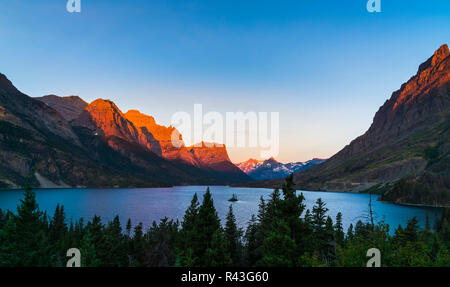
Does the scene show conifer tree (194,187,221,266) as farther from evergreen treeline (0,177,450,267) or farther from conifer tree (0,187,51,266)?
conifer tree (0,187,51,266)

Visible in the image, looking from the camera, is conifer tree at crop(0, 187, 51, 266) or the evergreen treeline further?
conifer tree at crop(0, 187, 51, 266)

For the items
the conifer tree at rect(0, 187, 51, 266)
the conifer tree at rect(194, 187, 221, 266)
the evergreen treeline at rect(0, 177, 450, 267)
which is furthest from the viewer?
the conifer tree at rect(0, 187, 51, 266)

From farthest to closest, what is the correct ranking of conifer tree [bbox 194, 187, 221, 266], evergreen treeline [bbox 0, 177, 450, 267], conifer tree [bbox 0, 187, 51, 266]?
conifer tree [bbox 0, 187, 51, 266] → conifer tree [bbox 194, 187, 221, 266] → evergreen treeline [bbox 0, 177, 450, 267]

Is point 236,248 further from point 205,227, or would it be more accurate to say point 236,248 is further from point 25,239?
point 25,239

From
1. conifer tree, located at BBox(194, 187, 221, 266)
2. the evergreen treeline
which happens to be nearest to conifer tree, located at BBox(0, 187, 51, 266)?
the evergreen treeline

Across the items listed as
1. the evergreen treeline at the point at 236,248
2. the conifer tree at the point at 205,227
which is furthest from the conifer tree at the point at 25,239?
the conifer tree at the point at 205,227

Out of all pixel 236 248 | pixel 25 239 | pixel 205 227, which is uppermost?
pixel 205 227

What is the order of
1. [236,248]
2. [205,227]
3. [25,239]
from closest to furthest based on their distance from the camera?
[205,227] < [25,239] < [236,248]

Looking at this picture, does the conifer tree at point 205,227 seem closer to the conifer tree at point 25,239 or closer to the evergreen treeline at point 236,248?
the evergreen treeline at point 236,248

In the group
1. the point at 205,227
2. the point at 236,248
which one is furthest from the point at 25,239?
the point at 236,248

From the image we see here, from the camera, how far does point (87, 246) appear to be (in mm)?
43156
